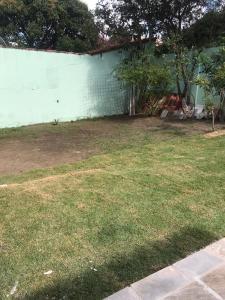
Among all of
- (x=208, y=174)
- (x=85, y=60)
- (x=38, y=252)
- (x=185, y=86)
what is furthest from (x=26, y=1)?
(x=38, y=252)

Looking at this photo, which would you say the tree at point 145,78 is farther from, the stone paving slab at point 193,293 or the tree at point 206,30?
the stone paving slab at point 193,293

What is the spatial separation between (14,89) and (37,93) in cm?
61

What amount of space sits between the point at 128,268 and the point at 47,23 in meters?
19.6

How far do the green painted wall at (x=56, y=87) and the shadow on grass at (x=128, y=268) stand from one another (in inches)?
261

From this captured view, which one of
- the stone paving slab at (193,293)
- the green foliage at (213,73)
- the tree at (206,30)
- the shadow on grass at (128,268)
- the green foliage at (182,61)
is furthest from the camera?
the tree at (206,30)

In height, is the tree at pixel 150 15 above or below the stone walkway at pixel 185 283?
above

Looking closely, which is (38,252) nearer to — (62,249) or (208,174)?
(62,249)

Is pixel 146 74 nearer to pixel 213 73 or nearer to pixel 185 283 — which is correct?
pixel 213 73

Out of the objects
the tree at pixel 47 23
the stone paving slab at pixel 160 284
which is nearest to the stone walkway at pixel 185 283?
the stone paving slab at pixel 160 284

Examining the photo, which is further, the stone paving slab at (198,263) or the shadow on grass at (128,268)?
the stone paving slab at (198,263)

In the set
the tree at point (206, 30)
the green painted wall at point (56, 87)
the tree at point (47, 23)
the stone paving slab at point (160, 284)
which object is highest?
the tree at point (47, 23)

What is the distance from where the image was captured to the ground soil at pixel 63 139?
5.76 m

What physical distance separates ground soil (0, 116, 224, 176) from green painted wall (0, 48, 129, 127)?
0.49 m

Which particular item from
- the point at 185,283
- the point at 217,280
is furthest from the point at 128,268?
the point at 217,280
